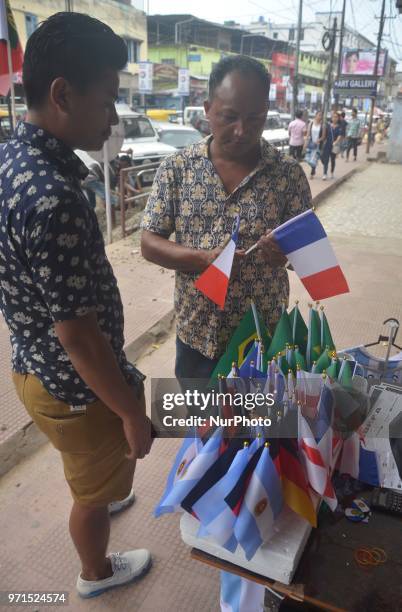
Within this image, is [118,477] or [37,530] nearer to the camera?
[118,477]

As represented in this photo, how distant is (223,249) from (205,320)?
1.26 ft

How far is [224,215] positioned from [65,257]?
0.84 metres

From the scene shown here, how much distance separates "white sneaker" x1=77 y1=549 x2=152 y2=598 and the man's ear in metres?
1.62

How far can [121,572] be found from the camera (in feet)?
5.96

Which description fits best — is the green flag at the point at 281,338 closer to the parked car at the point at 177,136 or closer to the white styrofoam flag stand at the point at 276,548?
the white styrofoam flag stand at the point at 276,548

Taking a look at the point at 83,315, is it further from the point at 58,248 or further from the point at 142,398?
the point at 142,398

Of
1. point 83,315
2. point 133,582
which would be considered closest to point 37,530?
point 133,582

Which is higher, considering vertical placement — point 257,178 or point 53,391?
point 257,178

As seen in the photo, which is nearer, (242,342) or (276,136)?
(242,342)

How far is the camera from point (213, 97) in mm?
1715

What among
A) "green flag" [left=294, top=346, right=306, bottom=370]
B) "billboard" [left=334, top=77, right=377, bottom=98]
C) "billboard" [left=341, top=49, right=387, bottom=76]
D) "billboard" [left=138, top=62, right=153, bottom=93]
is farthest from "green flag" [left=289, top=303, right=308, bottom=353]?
"billboard" [left=138, top=62, right=153, bottom=93]

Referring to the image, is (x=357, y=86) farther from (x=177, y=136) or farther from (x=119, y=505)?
(x=119, y=505)

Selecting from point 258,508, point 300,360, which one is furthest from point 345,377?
point 258,508

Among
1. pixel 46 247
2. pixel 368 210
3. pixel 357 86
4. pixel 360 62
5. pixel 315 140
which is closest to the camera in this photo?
pixel 46 247
